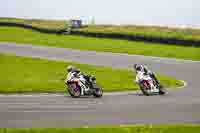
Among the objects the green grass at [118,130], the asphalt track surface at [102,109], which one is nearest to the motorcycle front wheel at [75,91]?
the asphalt track surface at [102,109]

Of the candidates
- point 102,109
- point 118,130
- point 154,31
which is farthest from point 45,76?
point 154,31

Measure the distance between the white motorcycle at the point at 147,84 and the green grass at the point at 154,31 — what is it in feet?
95.5

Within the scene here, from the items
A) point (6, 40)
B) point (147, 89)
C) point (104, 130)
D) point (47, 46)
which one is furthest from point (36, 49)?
point (104, 130)

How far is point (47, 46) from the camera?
177 feet

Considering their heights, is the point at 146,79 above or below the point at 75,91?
above

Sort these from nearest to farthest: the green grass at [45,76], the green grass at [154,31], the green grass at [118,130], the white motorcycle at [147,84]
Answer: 1. the green grass at [118,130]
2. the white motorcycle at [147,84]
3. the green grass at [45,76]
4. the green grass at [154,31]

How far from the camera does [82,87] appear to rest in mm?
23141

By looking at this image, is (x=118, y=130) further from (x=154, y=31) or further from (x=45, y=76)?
(x=154, y=31)

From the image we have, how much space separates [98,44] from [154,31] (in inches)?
441

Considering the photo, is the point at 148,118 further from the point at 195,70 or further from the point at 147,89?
the point at 195,70

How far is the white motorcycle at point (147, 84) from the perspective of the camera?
24250mm

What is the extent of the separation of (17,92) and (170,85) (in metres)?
8.38

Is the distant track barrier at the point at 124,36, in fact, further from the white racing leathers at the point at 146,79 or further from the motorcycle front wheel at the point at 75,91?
the motorcycle front wheel at the point at 75,91

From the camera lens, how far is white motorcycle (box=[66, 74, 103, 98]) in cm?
2303
